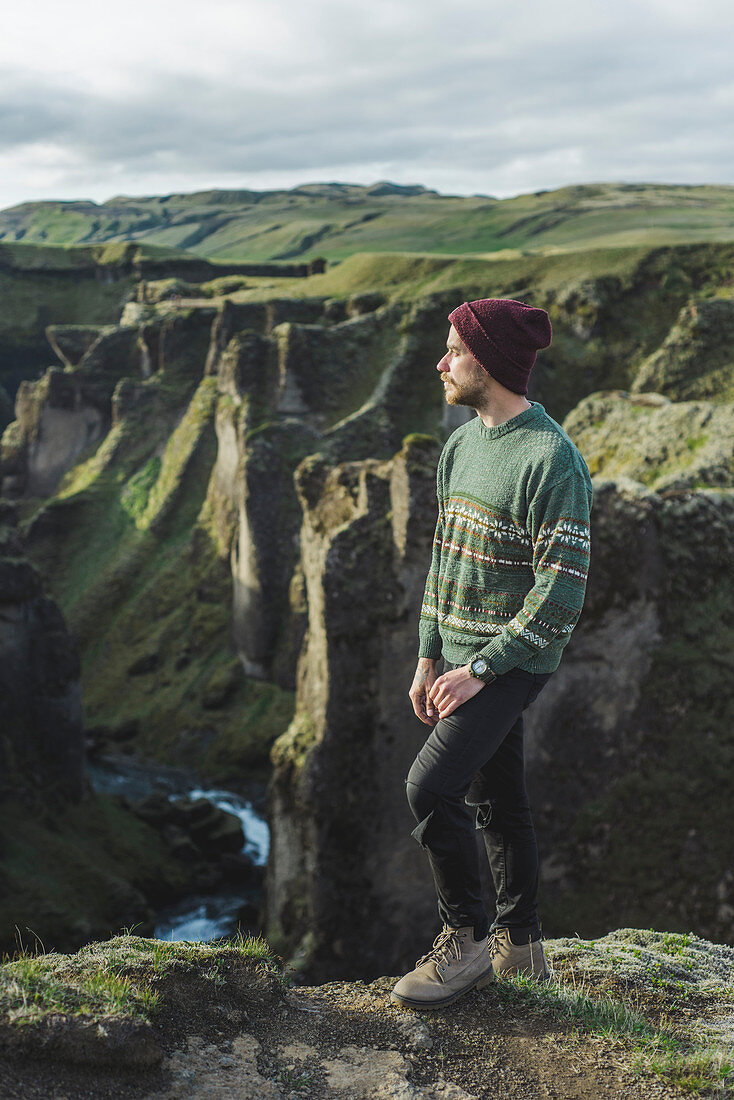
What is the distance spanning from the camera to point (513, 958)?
6.17 meters

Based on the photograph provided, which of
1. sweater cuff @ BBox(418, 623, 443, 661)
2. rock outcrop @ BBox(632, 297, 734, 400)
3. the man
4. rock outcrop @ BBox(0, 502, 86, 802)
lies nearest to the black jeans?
the man

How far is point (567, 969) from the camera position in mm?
6598

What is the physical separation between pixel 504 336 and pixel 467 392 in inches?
15.9

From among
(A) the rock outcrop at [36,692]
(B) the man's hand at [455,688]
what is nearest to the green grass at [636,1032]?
(B) the man's hand at [455,688]

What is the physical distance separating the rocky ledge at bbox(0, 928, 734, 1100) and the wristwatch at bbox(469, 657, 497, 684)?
2.11 m

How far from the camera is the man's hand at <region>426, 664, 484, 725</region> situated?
5316 millimetres

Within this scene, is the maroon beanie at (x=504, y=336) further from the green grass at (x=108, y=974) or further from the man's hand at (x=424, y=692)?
the green grass at (x=108, y=974)

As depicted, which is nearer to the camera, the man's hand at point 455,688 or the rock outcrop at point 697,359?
the man's hand at point 455,688

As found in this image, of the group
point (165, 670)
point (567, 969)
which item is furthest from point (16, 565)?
point (567, 969)

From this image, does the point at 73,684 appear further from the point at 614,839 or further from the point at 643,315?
the point at 643,315

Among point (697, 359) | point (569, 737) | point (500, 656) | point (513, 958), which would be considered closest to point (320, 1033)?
point (513, 958)

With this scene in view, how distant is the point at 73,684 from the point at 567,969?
28.4 meters

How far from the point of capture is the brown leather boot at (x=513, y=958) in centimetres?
616

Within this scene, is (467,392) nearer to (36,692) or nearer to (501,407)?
(501,407)
